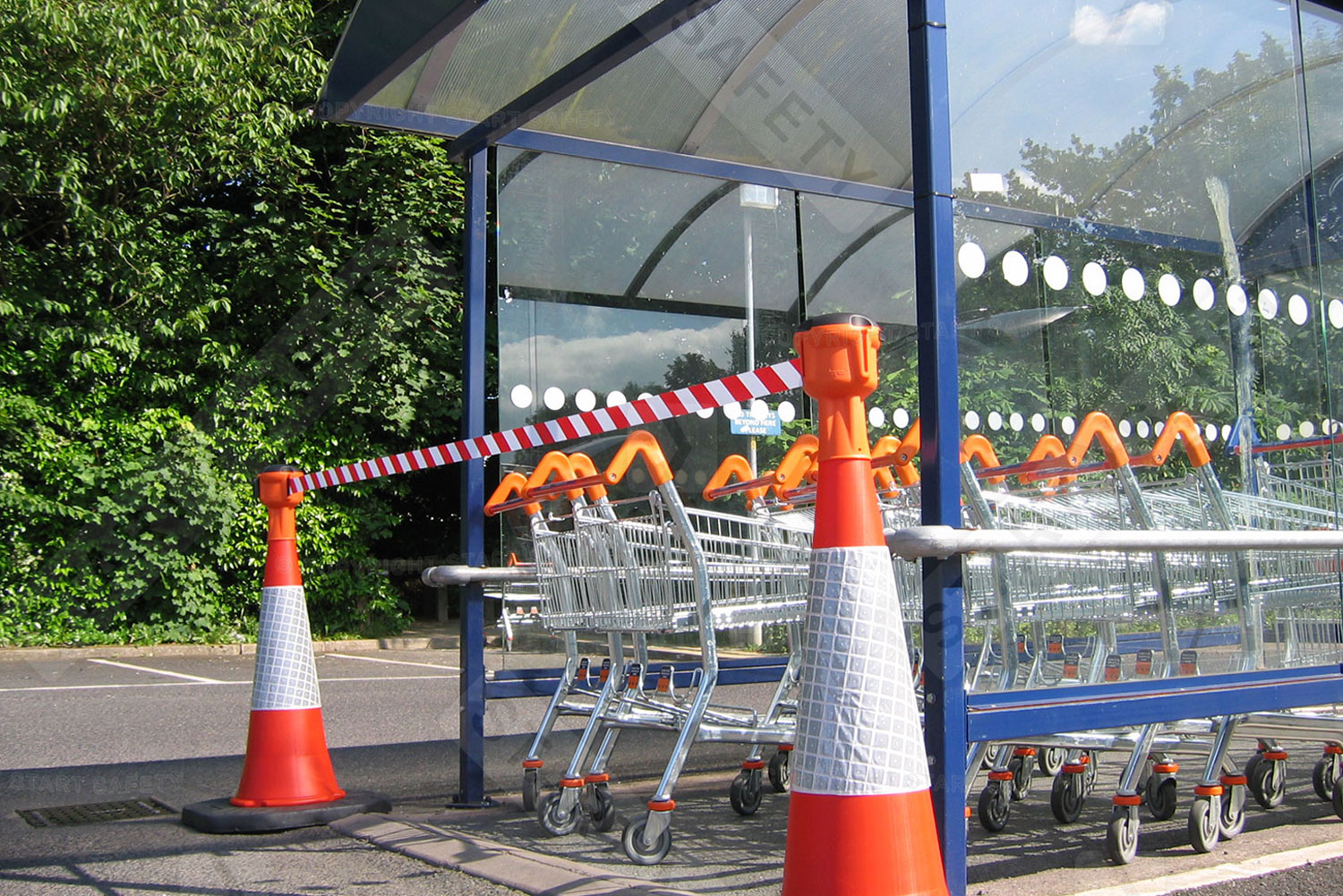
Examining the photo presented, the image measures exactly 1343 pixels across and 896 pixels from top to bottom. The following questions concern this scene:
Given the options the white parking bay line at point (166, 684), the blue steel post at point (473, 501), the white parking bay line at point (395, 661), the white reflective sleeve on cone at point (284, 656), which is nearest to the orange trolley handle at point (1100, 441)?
the blue steel post at point (473, 501)

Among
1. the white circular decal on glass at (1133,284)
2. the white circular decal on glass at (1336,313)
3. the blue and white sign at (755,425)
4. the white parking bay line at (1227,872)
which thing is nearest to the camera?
the white parking bay line at (1227,872)

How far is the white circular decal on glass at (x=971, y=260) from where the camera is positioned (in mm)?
3604

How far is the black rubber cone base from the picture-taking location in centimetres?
446

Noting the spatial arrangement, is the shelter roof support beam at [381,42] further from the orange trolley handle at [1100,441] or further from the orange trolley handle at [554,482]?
the orange trolley handle at [1100,441]

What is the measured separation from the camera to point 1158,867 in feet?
12.5

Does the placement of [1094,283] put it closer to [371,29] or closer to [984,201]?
[984,201]

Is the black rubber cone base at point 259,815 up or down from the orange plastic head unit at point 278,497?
down

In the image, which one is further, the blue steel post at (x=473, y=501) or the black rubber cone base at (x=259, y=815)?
the blue steel post at (x=473, y=501)

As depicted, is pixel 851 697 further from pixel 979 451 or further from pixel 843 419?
pixel 979 451

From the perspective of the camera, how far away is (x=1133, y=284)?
420 cm

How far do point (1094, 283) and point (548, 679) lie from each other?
114 inches

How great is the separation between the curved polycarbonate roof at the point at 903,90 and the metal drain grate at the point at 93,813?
3131 millimetres

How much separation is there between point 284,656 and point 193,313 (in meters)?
10.4

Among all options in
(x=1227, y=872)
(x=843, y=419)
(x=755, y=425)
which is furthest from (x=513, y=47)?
(x=1227, y=872)
